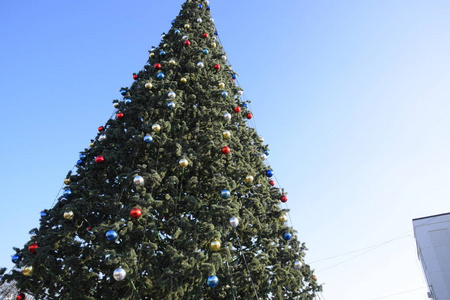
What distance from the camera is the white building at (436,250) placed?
10680 mm

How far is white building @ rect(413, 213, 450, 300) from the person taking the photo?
35.0ft

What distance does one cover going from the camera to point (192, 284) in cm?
299

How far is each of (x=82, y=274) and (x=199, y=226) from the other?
1.37 metres

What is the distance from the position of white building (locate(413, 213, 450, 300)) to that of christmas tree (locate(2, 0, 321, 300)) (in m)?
10.3

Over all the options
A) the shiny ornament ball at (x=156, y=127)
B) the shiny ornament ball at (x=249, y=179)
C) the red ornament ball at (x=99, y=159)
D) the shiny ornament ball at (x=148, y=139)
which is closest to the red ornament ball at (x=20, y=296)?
the red ornament ball at (x=99, y=159)

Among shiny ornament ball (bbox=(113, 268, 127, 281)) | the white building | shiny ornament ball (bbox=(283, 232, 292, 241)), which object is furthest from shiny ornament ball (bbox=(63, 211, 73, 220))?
the white building

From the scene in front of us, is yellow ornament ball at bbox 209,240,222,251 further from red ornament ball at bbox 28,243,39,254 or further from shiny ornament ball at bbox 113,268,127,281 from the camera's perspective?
red ornament ball at bbox 28,243,39,254

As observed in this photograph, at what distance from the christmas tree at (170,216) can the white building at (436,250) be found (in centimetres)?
1030

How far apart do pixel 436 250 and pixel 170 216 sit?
1242 cm

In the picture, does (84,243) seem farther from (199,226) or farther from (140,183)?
(199,226)

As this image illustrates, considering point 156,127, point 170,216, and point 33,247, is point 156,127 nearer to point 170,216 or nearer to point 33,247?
point 170,216

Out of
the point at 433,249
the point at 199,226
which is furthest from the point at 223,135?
the point at 433,249

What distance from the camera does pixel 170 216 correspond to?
380cm

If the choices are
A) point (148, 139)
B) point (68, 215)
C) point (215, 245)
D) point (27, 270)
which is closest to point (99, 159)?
point (148, 139)
